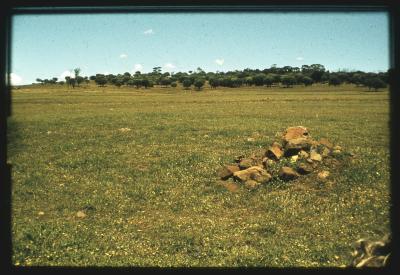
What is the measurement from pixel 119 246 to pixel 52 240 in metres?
1.81

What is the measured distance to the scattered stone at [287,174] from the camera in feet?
44.7

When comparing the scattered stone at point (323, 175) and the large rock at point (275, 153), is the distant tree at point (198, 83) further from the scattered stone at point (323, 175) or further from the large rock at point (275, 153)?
the scattered stone at point (323, 175)

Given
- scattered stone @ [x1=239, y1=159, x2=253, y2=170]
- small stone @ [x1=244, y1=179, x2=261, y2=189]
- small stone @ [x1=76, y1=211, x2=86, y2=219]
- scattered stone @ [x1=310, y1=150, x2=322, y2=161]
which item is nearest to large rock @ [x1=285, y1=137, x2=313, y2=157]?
scattered stone @ [x1=310, y1=150, x2=322, y2=161]

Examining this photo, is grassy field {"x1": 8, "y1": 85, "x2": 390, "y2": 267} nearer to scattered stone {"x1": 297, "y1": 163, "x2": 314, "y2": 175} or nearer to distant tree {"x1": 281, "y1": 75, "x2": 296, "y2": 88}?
scattered stone {"x1": 297, "y1": 163, "x2": 314, "y2": 175}

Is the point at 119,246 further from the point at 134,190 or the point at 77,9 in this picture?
the point at 77,9

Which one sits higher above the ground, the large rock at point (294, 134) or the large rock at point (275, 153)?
the large rock at point (294, 134)

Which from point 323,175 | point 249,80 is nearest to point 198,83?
point 249,80

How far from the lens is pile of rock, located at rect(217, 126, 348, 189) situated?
44.9 feet

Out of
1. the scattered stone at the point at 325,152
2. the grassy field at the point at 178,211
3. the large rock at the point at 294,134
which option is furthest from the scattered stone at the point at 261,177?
the large rock at the point at 294,134

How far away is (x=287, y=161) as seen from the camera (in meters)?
14.6

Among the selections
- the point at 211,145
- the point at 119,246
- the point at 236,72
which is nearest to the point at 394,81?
the point at 119,246

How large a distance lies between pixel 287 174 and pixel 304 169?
0.76 meters

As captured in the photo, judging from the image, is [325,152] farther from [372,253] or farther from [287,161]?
[372,253]

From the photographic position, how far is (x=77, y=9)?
4.30 meters
